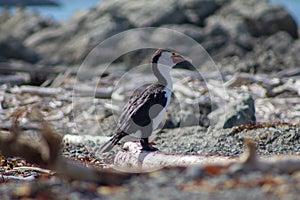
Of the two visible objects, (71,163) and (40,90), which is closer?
(71,163)

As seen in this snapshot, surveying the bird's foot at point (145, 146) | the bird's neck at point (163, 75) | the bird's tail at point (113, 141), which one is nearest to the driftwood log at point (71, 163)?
the bird's foot at point (145, 146)

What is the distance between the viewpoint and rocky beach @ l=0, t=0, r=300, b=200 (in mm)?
5879

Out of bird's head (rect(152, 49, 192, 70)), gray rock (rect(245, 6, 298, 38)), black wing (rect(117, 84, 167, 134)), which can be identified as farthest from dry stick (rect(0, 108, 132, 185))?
gray rock (rect(245, 6, 298, 38))

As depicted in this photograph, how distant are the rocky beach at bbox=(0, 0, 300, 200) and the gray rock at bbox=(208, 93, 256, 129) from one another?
23 mm

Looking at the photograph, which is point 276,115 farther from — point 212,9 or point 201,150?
point 212,9

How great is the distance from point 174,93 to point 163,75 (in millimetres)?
4473

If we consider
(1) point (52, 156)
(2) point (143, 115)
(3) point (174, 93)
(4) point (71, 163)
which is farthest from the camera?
(3) point (174, 93)

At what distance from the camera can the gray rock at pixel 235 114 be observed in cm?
1234

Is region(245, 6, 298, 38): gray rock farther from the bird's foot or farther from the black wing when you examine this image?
the bird's foot

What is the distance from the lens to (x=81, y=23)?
89.7ft

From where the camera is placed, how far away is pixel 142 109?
9781mm

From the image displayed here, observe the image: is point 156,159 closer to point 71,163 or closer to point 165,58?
point 71,163

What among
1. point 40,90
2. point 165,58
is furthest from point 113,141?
point 40,90

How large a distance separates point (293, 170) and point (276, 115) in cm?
837
